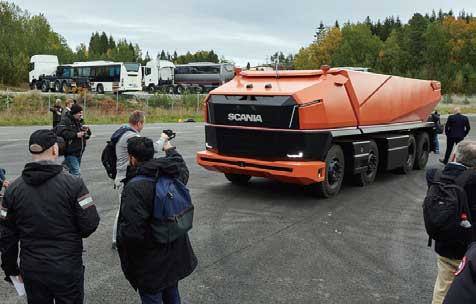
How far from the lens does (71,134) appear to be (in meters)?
8.12

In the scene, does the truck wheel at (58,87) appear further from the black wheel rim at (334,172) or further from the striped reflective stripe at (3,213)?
the striped reflective stripe at (3,213)

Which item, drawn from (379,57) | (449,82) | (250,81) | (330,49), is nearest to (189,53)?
(330,49)

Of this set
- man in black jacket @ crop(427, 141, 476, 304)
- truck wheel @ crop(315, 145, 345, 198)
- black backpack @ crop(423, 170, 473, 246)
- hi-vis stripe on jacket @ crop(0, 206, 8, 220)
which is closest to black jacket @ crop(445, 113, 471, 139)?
truck wheel @ crop(315, 145, 345, 198)

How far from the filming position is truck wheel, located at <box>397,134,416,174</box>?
12484 millimetres

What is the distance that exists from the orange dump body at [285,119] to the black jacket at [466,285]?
21.1 ft

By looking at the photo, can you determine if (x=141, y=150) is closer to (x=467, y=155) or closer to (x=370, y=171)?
(x=467, y=155)

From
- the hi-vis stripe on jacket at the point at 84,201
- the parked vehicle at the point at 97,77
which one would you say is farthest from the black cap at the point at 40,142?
the parked vehicle at the point at 97,77

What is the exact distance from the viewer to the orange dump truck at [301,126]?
844 cm

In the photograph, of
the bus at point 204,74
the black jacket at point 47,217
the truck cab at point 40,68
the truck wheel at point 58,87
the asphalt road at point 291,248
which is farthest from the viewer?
the bus at point 204,74

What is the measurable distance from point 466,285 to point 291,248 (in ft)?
15.2

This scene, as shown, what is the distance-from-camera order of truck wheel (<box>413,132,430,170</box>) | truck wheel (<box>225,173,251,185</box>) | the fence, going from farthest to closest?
the fence < truck wheel (<box>413,132,430,170</box>) < truck wheel (<box>225,173,251,185</box>)

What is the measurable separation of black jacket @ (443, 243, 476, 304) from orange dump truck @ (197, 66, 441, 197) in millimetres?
6431

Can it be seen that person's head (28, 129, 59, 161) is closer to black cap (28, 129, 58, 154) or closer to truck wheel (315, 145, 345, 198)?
black cap (28, 129, 58, 154)

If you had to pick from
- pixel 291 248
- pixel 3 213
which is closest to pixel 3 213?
pixel 3 213
